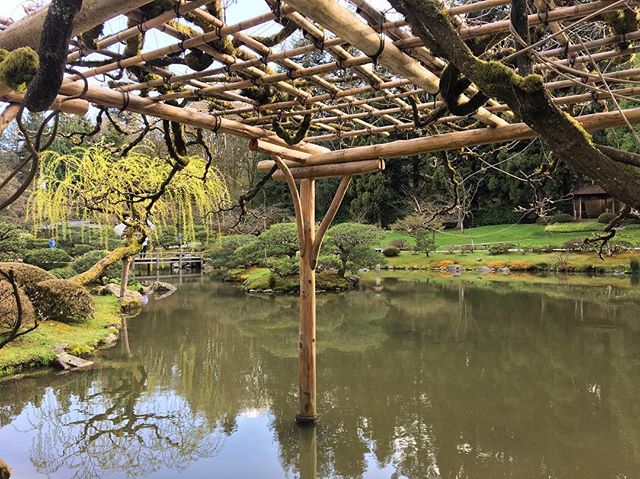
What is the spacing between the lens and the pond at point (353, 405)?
153 inches

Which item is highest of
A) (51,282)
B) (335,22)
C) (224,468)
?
(335,22)

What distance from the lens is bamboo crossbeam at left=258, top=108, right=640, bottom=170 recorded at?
2.98 metres

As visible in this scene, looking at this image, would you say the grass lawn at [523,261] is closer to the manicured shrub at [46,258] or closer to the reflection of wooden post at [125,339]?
the manicured shrub at [46,258]

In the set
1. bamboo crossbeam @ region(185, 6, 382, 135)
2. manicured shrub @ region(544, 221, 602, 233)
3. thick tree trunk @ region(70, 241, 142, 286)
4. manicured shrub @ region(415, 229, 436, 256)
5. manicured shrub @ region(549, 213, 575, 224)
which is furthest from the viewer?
manicured shrub @ region(549, 213, 575, 224)

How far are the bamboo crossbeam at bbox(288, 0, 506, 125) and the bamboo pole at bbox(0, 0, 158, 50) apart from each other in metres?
0.55

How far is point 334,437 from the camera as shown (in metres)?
4.25

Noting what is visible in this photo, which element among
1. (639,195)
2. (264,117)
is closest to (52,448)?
(264,117)

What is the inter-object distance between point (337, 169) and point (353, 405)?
95.4 inches

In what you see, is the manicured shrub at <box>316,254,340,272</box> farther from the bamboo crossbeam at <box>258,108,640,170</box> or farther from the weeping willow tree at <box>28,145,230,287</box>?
the bamboo crossbeam at <box>258,108,640,170</box>

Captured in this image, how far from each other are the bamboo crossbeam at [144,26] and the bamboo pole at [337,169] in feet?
7.34

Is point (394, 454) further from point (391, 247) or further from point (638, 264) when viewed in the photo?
point (391, 247)

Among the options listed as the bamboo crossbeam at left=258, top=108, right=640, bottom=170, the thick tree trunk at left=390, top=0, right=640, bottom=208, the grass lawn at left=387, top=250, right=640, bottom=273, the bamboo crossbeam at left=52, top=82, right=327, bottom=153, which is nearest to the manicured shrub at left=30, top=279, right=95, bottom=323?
the bamboo crossbeam at left=258, top=108, right=640, bottom=170

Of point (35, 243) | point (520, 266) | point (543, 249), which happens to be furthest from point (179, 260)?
point (543, 249)

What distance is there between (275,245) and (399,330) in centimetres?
715
